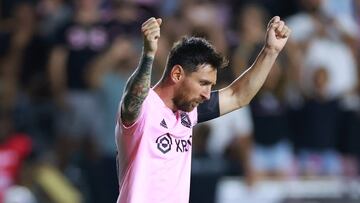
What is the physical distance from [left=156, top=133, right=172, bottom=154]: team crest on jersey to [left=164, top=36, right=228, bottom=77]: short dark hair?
0.45m

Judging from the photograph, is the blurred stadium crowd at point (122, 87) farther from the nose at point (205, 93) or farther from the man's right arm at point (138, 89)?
the man's right arm at point (138, 89)

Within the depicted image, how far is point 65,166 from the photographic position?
42.7 feet

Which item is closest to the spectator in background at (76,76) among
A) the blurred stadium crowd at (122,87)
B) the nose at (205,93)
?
the blurred stadium crowd at (122,87)

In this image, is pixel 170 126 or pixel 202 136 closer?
pixel 170 126

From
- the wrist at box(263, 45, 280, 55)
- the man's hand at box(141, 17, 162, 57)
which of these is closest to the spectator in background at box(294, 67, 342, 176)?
the wrist at box(263, 45, 280, 55)

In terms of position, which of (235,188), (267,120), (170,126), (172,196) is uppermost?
Result: (267,120)

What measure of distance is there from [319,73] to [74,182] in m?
3.46

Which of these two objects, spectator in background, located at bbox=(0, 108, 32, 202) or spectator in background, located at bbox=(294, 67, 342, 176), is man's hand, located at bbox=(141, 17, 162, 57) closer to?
spectator in background, located at bbox=(0, 108, 32, 202)

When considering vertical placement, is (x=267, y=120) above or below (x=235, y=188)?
above

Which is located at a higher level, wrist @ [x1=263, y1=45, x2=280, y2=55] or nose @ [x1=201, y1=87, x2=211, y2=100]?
wrist @ [x1=263, y1=45, x2=280, y2=55]

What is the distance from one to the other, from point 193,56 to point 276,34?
0.83 metres

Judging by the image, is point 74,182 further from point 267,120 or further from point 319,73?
point 319,73

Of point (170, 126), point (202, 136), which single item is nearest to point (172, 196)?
point (170, 126)

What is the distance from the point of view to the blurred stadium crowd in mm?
12820
